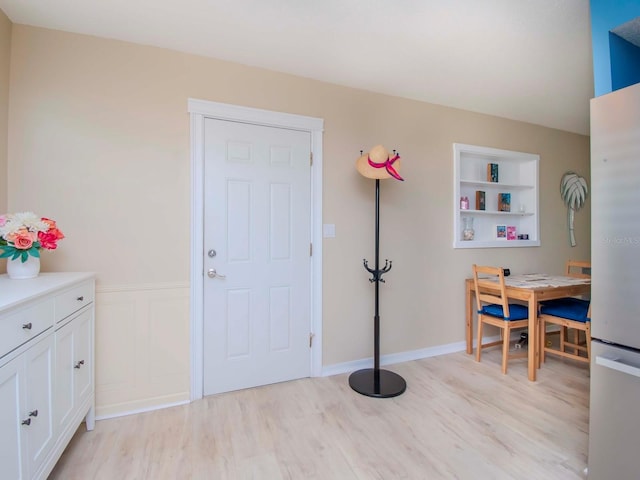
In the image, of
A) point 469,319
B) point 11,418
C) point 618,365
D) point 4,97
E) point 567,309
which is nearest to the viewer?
point 11,418

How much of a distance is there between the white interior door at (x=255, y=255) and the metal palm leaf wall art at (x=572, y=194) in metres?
3.35

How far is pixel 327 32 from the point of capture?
1.98 metres

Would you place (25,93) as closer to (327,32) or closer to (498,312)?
(327,32)

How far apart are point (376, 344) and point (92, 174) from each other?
234 cm

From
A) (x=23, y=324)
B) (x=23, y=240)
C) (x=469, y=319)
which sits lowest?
(x=469, y=319)

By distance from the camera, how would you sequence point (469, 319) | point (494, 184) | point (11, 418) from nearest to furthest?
point (11, 418) < point (469, 319) < point (494, 184)

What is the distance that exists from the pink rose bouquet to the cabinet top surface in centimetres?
13

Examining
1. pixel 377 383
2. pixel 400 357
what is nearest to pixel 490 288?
pixel 400 357

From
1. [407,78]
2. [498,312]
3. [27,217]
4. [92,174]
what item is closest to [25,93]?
[92,174]

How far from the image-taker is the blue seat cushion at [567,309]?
2.60 meters

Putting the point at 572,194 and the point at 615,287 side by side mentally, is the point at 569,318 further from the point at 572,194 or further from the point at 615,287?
the point at 572,194

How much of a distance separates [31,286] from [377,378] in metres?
2.22

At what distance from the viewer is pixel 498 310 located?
282 centimetres

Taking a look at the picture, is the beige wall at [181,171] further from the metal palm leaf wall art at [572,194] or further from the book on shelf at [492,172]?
the metal palm leaf wall art at [572,194]
